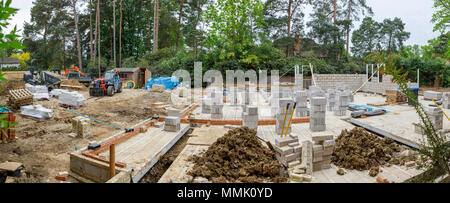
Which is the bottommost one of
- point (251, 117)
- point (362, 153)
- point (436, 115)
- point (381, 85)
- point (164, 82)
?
point (362, 153)

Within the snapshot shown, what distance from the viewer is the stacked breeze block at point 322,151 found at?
4535mm

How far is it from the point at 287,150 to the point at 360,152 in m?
1.55

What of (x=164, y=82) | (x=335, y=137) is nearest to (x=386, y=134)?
(x=335, y=137)

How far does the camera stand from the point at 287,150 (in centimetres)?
472

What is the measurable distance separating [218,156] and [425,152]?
10.4 feet

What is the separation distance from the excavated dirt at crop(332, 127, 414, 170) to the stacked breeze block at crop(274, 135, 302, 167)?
80 cm

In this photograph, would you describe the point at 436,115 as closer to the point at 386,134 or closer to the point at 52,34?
the point at 386,134

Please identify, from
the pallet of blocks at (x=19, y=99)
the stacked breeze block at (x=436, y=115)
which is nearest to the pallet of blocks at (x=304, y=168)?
the stacked breeze block at (x=436, y=115)

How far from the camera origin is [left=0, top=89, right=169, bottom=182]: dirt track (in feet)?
15.9

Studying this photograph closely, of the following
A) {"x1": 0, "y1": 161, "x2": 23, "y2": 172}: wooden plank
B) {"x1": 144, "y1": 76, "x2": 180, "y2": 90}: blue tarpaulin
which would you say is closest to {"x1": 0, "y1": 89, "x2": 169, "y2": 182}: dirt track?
{"x1": 0, "y1": 161, "x2": 23, "y2": 172}: wooden plank

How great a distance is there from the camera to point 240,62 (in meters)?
22.6

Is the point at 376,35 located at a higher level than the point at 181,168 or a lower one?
higher
